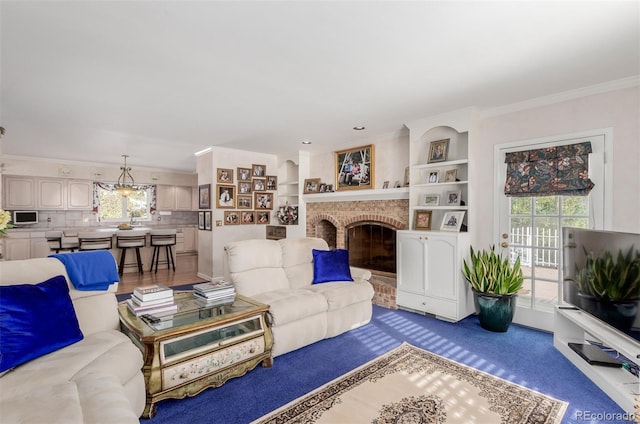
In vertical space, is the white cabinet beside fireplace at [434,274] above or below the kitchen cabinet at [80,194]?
below

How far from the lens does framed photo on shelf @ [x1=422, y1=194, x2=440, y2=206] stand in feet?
13.2

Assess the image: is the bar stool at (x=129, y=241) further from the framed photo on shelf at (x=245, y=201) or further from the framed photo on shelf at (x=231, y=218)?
the framed photo on shelf at (x=245, y=201)

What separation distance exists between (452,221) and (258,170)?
3.75m

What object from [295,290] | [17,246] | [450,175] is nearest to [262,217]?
[295,290]

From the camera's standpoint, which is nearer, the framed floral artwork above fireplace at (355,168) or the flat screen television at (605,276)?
the flat screen television at (605,276)

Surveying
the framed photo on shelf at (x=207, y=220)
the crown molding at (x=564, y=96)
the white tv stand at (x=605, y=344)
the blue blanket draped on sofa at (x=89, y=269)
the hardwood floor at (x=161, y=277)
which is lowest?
the hardwood floor at (x=161, y=277)

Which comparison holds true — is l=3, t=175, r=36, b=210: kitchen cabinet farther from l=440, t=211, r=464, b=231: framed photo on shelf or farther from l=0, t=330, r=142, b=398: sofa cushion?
l=440, t=211, r=464, b=231: framed photo on shelf

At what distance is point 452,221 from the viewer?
384 cm

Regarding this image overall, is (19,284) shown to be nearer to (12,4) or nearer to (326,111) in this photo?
(12,4)

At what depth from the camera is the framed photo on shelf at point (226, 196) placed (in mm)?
5516

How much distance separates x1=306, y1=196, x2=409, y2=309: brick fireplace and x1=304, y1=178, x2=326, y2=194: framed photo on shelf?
23 centimetres

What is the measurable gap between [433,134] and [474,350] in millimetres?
2654

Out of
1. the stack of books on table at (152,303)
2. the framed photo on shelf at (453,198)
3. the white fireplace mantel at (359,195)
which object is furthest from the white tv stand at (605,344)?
the stack of books on table at (152,303)

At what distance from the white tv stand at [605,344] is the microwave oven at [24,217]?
9.12 m
